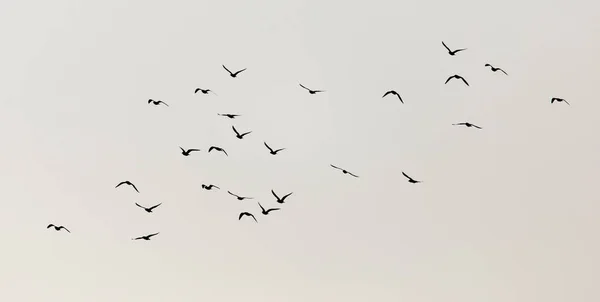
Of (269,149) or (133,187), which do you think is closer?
(269,149)

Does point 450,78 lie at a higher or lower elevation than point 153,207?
higher

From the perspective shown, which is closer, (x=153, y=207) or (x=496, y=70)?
(x=496, y=70)

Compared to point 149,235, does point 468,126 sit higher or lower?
higher

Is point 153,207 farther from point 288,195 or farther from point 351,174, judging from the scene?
point 351,174

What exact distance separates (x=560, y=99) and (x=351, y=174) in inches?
334

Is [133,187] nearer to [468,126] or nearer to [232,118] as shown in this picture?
[232,118]

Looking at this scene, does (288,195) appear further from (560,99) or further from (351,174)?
(560,99)

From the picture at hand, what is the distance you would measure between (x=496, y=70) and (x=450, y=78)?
5.66 ft

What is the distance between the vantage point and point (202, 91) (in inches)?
1339

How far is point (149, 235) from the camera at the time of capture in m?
36.4

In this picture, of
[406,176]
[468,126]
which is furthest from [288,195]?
[468,126]

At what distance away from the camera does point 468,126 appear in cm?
3350

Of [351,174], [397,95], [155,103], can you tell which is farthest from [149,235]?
[397,95]

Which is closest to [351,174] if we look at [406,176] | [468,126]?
[406,176]
